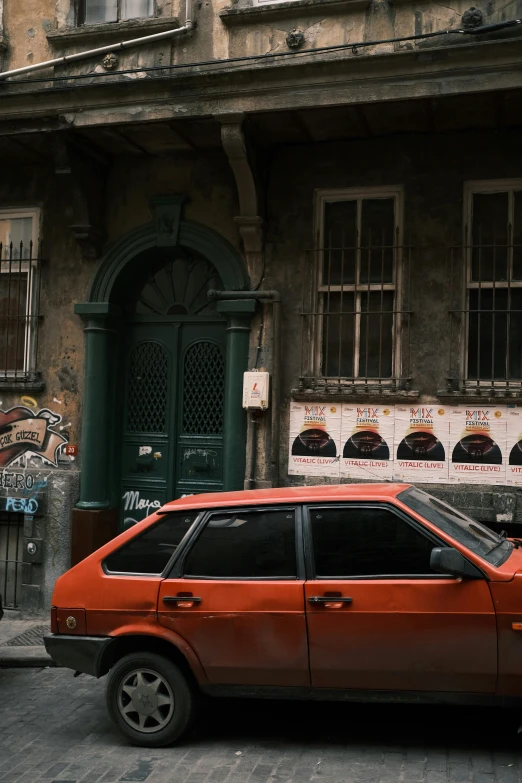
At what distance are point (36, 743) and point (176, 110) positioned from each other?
19.6ft

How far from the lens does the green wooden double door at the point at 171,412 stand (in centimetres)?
962

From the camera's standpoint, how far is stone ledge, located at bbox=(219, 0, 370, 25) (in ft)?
26.8

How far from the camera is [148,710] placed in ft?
17.7

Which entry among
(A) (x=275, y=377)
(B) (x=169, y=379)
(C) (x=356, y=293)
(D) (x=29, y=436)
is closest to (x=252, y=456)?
(A) (x=275, y=377)

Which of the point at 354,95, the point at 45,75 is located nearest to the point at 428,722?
the point at 354,95

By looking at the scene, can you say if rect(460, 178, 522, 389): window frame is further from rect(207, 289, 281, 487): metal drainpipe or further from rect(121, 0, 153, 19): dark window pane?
rect(121, 0, 153, 19): dark window pane

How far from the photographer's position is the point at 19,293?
10055 mm

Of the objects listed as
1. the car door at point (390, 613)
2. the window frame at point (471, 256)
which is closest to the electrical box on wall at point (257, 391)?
the window frame at point (471, 256)

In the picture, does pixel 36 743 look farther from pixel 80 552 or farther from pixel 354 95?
pixel 354 95

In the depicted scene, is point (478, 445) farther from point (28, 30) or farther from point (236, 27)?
point (28, 30)

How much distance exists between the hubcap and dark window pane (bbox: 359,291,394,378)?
4.43 m

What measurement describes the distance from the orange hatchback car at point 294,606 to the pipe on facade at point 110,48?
5.30 metres

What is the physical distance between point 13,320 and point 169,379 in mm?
2086

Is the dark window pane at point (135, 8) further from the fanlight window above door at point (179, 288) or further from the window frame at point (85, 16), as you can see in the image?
the fanlight window above door at point (179, 288)
